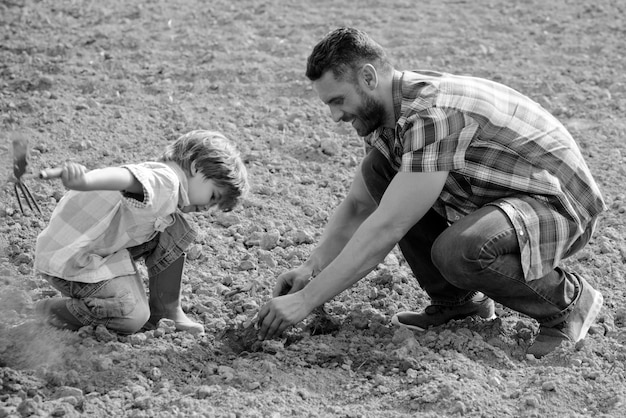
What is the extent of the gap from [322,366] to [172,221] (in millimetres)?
825

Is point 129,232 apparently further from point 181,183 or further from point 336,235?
point 336,235

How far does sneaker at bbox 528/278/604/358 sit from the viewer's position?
13.0ft

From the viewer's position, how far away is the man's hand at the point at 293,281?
13.5 ft

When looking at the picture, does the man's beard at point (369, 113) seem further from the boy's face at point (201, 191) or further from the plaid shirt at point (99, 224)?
the plaid shirt at point (99, 224)

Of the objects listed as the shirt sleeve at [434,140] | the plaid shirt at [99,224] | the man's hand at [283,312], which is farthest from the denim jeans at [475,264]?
the plaid shirt at [99,224]

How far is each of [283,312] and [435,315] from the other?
79 cm

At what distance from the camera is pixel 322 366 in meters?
3.86

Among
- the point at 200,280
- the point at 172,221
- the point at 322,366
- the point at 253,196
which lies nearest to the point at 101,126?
the point at 253,196

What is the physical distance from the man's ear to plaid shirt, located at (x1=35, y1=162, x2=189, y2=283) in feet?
2.62

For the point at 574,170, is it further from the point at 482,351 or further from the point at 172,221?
the point at 172,221

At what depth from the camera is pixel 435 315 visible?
4223 millimetres

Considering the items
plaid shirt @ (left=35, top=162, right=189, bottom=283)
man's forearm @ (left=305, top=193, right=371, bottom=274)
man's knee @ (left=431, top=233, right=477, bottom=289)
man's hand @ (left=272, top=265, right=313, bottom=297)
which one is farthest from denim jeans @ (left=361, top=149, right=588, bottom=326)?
plaid shirt @ (left=35, top=162, right=189, bottom=283)

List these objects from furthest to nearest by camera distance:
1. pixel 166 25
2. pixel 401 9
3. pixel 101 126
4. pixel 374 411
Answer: pixel 401 9, pixel 166 25, pixel 101 126, pixel 374 411

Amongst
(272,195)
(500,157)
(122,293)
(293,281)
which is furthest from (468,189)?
(272,195)
